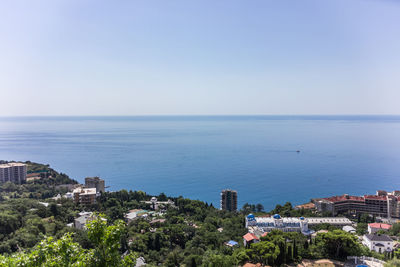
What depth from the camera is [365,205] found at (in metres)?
18.0

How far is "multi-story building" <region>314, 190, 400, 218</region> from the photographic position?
1728 cm

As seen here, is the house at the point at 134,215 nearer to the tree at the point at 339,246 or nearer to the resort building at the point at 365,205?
the tree at the point at 339,246

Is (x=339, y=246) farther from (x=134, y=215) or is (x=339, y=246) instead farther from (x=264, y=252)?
(x=134, y=215)

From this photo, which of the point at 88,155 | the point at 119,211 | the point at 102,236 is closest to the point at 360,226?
the point at 119,211

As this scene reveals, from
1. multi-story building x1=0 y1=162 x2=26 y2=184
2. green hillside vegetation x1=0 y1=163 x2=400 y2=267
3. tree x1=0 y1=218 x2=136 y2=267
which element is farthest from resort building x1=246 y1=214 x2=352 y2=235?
multi-story building x1=0 y1=162 x2=26 y2=184

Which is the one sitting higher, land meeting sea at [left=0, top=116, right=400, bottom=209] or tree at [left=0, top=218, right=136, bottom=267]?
tree at [left=0, top=218, right=136, bottom=267]

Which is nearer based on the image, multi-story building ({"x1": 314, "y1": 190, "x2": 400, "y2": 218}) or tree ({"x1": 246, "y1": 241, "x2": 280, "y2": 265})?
tree ({"x1": 246, "y1": 241, "x2": 280, "y2": 265})

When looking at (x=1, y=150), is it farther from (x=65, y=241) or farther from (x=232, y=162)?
(x=65, y=241)

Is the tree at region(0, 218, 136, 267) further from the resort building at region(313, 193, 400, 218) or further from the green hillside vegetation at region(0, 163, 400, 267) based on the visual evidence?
the resort building at region(313, 193, 400, 218)

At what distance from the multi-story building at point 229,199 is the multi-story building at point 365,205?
17.8 feet

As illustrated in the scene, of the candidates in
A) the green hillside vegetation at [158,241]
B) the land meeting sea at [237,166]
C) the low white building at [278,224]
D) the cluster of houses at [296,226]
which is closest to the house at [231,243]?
the green hillside vegetation at [158,241]

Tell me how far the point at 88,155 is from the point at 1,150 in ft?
49.2

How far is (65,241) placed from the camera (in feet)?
9.23

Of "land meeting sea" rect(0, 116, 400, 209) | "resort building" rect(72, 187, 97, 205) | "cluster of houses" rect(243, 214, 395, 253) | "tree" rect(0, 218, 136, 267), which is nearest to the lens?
"tree" rect(0, 218, 136, 267)
